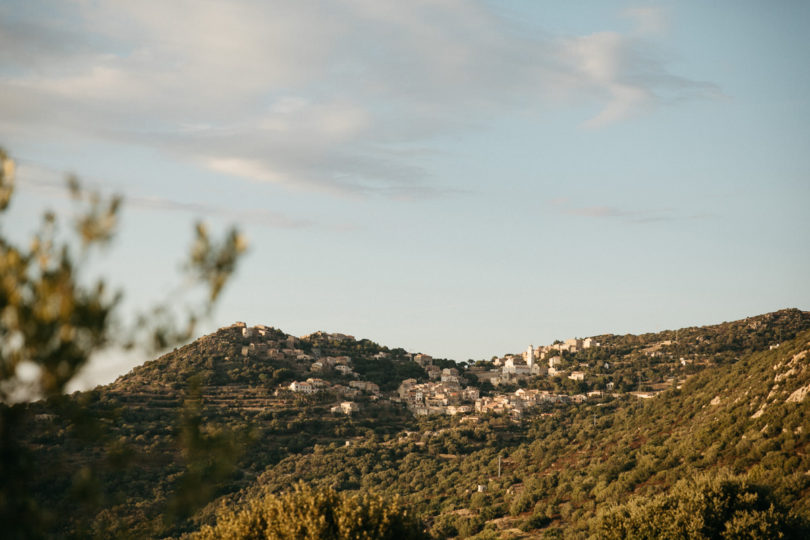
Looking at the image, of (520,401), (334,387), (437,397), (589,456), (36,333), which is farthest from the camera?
(437,397)

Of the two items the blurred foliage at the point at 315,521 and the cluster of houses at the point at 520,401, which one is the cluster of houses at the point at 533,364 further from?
the blurred foliage at the point at 315,521

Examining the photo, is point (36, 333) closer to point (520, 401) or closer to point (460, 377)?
point (520, 401)

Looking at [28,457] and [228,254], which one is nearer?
[28,457]

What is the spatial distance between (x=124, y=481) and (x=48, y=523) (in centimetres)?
5160

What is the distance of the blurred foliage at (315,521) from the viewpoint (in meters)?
18.5

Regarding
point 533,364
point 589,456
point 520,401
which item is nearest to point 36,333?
point 589,456

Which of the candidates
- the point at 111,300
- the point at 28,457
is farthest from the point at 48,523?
the point at 111,300

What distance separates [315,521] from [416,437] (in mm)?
61207

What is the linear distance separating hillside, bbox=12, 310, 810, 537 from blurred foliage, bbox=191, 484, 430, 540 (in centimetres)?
153

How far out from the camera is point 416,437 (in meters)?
77.9

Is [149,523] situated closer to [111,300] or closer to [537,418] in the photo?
[111,300]

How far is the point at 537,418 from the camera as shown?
8394 cm

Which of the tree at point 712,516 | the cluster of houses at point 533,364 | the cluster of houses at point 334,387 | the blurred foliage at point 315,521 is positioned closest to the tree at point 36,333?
the blurred foliage at point 315,521

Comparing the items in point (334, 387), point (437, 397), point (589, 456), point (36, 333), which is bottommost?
point (589, 456)
